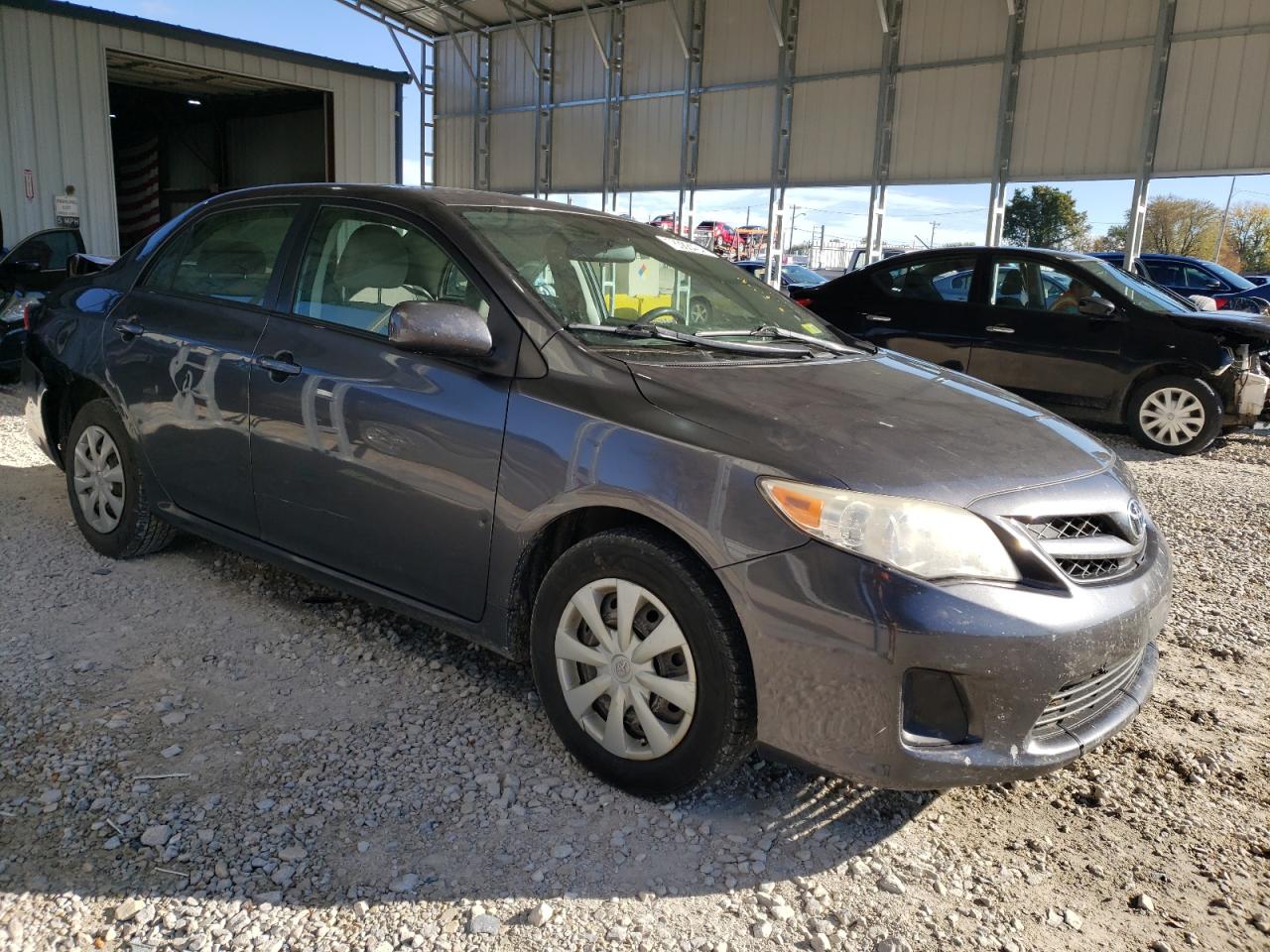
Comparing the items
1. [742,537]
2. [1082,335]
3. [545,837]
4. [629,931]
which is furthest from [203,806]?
[1082,335]

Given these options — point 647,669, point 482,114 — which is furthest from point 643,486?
point 482,114

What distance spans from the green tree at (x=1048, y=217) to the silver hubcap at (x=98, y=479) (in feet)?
141

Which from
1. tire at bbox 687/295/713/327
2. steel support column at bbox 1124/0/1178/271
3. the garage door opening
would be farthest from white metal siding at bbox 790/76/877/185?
tire at bbox 687/295/713/327

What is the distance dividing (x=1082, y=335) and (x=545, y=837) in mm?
7022

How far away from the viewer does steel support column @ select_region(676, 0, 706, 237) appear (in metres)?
19.3

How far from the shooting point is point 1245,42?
13.4 m

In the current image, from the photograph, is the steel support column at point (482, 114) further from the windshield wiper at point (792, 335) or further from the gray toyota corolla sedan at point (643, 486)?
the windshield wiper at point (792, 335)

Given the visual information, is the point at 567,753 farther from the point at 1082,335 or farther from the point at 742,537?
the point at 1082,335

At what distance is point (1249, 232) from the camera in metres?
54.1

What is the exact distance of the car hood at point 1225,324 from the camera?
7.59 meters

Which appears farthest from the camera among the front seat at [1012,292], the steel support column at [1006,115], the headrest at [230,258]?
the steel support column at [1006,115]

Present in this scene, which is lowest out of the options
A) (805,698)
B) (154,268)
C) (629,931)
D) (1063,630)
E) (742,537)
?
(629,931)

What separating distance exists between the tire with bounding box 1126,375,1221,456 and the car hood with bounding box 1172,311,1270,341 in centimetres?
41

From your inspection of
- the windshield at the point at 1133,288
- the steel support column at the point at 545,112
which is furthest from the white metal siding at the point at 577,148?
the windshield at the point at 1133,288
